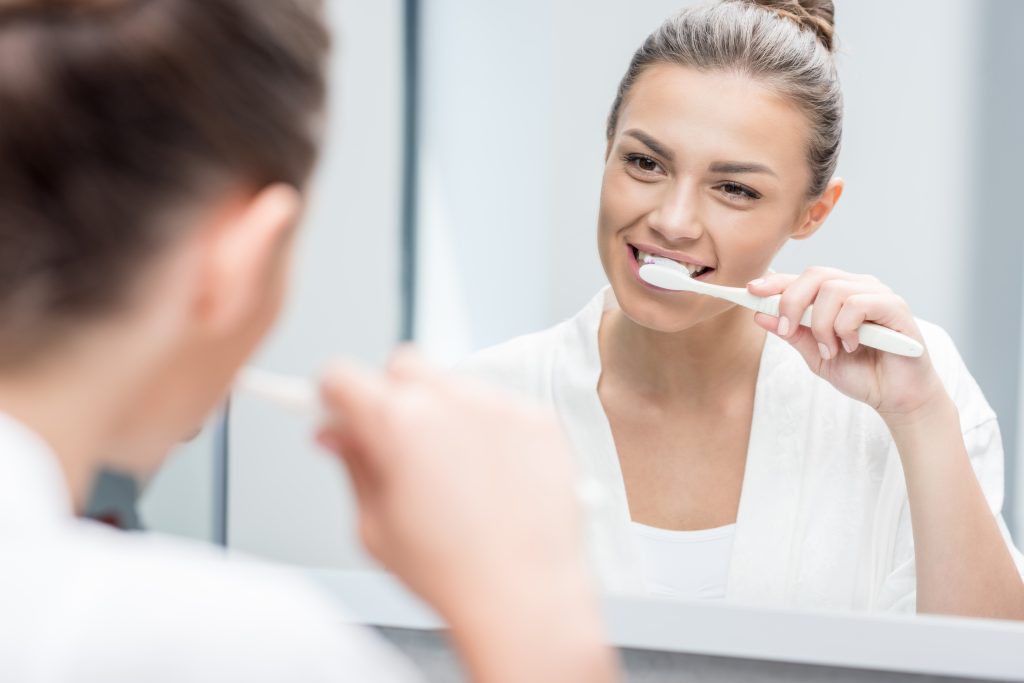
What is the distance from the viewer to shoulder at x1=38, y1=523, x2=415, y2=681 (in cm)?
27

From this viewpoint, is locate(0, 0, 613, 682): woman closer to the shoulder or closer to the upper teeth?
the shoulder

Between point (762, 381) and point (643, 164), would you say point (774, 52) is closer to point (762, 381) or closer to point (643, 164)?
point (643, 164)

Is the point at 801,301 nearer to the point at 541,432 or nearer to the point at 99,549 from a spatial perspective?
the point at 541,432

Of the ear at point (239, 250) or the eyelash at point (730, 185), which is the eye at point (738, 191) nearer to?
the eyelash at point (730, 185)

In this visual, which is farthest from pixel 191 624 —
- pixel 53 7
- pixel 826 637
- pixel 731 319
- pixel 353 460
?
pixel 731 319

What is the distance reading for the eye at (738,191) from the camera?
0.74 m

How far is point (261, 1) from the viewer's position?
0.33m

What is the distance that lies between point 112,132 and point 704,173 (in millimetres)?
513

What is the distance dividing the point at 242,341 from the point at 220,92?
0.29 feet

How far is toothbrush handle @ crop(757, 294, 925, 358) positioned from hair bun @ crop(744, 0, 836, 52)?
0.18 meters

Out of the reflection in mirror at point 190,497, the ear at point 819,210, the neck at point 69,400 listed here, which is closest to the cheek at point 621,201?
the ear at point 819,210

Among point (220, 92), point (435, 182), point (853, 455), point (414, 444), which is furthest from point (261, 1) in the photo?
point (853, 455)

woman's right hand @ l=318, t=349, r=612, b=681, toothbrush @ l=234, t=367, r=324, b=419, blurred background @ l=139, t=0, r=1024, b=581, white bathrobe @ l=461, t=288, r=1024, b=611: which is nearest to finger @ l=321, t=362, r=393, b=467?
woman's right hand @ l=318, t=349, r=612, b=681

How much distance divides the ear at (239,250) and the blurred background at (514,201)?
1.05 feet
